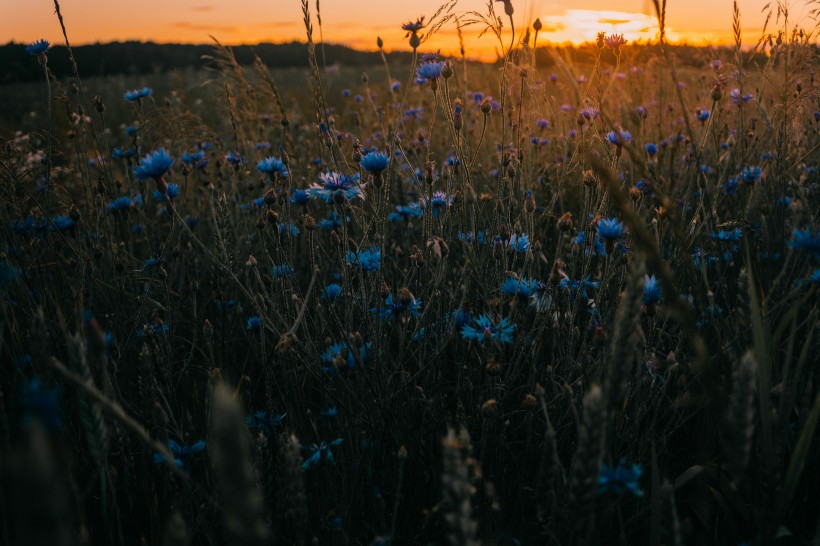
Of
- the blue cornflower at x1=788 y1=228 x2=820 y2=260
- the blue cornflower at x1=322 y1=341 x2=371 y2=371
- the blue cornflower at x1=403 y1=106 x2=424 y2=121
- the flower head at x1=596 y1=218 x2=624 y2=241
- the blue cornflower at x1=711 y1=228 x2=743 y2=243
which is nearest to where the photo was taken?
the blue cornflower at x1=788 y1=228 x2=820 y2=260

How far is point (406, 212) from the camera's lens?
243 centimetres

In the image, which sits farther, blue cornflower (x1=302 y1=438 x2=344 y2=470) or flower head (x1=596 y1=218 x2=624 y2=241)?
flower head (x1=596 y1=218 x2=624 y2=241)

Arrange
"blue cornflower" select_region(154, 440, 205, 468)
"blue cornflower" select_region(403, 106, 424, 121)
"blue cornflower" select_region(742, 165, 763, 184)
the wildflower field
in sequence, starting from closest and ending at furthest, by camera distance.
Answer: the wildflower field < "blue cornflower" select_region(154, 440, 205, 468) < "blue cornflower" select_region(742, 165, 763, 184) < "blue cornflower" select_region(403, 106, 424, 121)

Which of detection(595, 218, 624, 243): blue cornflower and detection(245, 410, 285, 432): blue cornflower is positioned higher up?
detection(595, 218, 624, 243): blue cornflower

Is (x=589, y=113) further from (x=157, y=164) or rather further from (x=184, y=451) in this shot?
(x=184, y=451)

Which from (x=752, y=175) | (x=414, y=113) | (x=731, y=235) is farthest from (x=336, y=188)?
(x=414, y=113)

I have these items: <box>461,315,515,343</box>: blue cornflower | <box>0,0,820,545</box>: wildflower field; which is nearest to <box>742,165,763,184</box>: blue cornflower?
<box>0,0,820,545</box>: wildflower field

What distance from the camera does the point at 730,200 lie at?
267 centimetres

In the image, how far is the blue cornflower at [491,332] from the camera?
1381 millimetres

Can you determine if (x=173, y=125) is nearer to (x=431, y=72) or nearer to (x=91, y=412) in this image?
(x=431, y=72)

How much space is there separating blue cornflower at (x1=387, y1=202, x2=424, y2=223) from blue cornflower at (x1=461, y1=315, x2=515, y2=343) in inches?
28.5

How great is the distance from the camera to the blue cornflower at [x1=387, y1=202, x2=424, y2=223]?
2.27 meters

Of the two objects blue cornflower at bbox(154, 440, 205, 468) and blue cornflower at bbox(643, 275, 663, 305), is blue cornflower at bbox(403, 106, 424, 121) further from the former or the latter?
blue cornflower at bbox(154, 440, 205, 468)

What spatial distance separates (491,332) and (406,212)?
1123 millimetres
